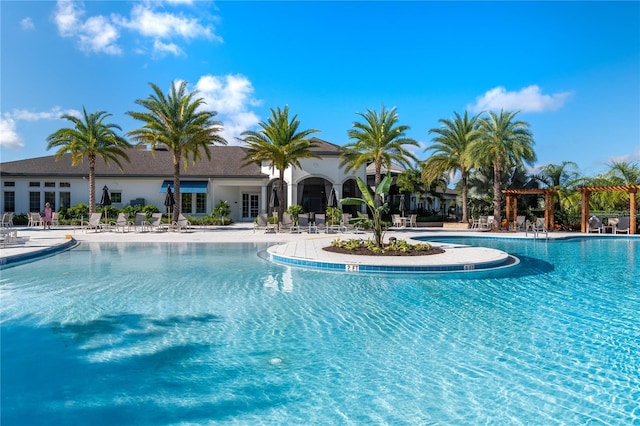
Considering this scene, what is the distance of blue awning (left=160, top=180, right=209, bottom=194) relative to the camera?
35.7 m

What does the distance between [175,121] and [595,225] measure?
98.7ft

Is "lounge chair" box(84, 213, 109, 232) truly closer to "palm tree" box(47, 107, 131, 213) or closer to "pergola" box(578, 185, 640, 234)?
"palm tree" box(47, 107, 131, 213)

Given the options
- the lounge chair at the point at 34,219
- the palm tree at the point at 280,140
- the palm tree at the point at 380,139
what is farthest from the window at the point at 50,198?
the palm tree at the point at 380,139

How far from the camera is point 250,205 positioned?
3978cm

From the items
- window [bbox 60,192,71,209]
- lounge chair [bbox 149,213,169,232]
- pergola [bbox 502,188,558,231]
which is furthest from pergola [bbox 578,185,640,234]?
window [bbox 60,192,71,209]

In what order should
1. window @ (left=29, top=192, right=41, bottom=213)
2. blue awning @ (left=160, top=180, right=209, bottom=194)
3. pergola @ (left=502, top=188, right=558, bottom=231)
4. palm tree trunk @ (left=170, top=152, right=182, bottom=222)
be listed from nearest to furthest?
palm tree trunk @ (left=170, top=152, right=182, bottom=222)
pergola @ (left=502, top=188, right=558, bottom=231)
blue awning @ (left=160, top=180, right=209, bottom=194)
window @ (left=29, top=192, right=41, bottom=213)

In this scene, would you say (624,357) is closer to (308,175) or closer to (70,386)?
(70,386)

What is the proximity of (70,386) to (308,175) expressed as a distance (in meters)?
30.3

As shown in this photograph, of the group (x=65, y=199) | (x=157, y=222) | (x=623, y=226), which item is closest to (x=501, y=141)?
(x=623, y=226)

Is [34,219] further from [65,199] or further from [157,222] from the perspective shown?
[157,222]

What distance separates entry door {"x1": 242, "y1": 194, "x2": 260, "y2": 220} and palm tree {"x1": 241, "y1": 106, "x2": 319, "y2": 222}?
407 inches

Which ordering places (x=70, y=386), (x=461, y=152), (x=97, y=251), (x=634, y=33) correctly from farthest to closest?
(x=461, y=152), (x=634, y=33), (x=97, y=251), (x=70, y=386)

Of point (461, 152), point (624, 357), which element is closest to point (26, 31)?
point (624, 357)

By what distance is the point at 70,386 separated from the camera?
5098 mm
